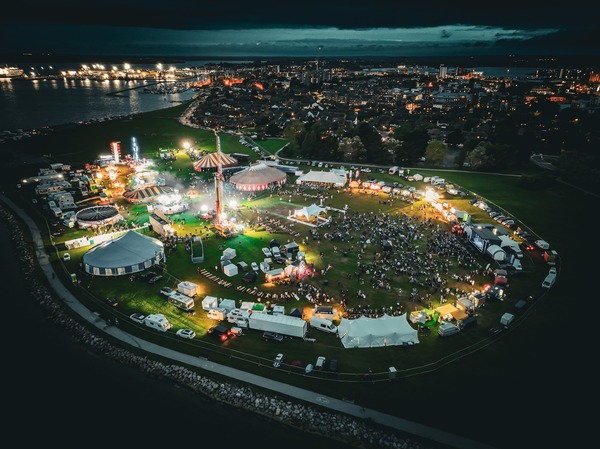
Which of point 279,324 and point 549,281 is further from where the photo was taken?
point 549,281

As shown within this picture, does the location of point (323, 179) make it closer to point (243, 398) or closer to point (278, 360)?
point (278, 360)

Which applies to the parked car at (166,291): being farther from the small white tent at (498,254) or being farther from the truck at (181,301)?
the small white tent at (498,254)

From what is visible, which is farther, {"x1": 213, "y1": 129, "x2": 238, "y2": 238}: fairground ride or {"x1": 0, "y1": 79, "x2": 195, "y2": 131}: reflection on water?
{"x1": 0, "y1": 79, "x2": 195, "y2": 131}: reflection on water

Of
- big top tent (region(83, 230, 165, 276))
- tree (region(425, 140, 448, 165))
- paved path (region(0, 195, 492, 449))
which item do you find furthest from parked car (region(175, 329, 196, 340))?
tree (region(425, 140, 448, 165))

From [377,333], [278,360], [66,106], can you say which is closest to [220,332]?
[278,360]

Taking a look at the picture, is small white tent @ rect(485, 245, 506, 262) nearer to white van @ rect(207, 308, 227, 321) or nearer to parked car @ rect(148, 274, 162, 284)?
white van @ rect(207, 308, 227, 321)

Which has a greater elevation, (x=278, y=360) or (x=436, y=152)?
(x=436, y=152)

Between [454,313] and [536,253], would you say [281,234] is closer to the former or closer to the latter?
[454,313]
